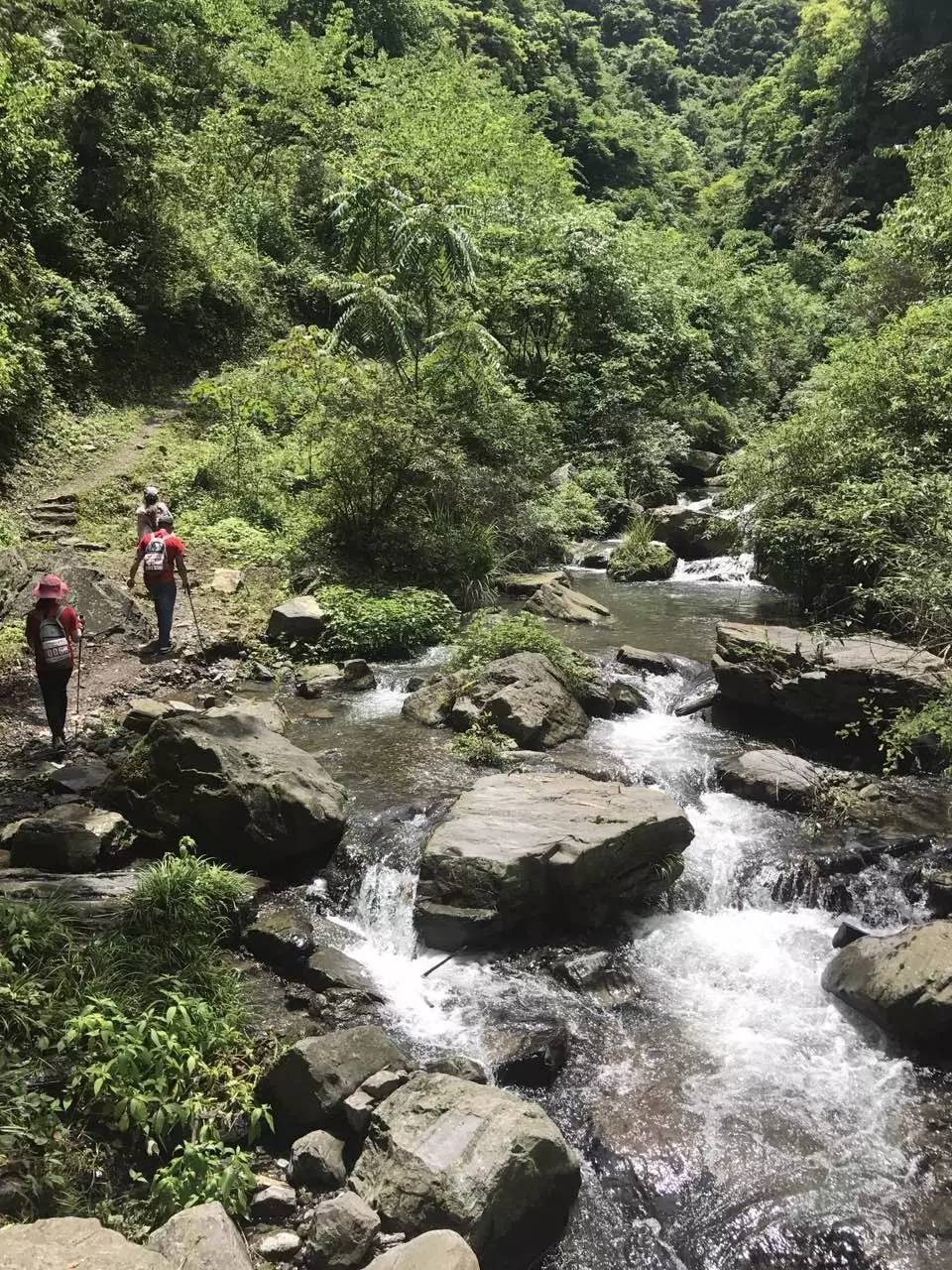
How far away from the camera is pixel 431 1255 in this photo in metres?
Result: 3.62

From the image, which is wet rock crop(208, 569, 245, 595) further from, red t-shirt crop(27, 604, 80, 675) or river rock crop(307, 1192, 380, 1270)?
river rock crop(307, 1192, 380, 1270)

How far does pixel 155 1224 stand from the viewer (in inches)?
161

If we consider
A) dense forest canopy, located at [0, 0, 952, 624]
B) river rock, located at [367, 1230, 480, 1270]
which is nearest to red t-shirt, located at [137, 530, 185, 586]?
dense forest canopy, located at [0, 0, 952, 624]

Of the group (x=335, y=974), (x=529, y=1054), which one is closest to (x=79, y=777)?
(x=335, y=974)

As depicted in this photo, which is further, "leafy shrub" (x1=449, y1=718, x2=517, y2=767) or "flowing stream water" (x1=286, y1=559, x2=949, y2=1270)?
"leafy shrub" (x1=449, y1=718, x2=517, y2=767)

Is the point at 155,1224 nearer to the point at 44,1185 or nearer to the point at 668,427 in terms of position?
the point at 44,1185

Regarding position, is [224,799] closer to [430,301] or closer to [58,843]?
[58,843]

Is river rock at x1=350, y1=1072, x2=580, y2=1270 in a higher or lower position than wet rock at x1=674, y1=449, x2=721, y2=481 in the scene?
lower

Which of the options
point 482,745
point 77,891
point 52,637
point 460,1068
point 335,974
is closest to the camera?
point 460,1068

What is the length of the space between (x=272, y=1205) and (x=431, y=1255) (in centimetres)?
119

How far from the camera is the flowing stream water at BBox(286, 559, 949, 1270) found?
4586 millimetres

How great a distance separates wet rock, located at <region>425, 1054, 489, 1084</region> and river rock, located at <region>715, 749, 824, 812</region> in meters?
4.72

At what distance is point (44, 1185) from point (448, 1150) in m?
1.99

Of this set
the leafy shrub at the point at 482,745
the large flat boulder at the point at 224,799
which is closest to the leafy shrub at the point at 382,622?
the leafy shrub at the point at 482,745
